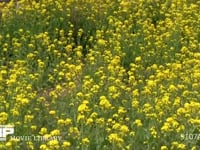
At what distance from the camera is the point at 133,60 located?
7.20 metres

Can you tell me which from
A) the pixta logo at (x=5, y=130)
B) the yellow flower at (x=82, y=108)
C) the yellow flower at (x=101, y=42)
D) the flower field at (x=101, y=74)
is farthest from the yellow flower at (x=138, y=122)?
the yellow flower at (x=101, y=42)

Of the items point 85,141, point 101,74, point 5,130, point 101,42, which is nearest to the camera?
point 85,141

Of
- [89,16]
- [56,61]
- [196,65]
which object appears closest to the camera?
[196,65]

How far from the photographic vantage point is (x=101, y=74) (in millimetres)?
6281

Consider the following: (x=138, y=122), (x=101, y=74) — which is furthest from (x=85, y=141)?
(x=101, y=74)

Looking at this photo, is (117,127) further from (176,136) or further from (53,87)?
(53,87)

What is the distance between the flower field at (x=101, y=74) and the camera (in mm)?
5004

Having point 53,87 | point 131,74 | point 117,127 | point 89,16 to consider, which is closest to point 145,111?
point 117,127

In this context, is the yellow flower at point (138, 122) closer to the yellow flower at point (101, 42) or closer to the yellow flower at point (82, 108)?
the yellow flower at point (82, 108)

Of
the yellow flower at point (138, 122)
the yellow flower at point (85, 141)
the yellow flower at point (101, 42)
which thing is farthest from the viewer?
the yellow flower at point (101, 42)

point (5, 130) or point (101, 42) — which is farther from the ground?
point (101, 42)

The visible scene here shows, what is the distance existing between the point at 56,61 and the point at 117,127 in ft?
7.34

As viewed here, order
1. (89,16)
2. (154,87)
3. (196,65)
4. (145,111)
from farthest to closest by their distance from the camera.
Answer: (89,16), (196,65), (154,87), (145,111)

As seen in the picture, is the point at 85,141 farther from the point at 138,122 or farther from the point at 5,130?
the point at 5,130
